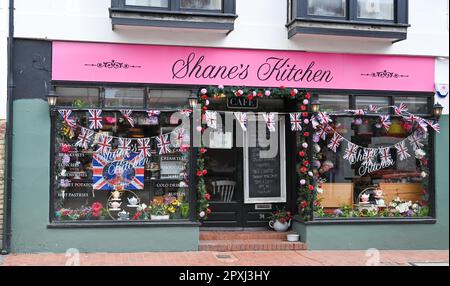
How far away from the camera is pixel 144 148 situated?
1030cm

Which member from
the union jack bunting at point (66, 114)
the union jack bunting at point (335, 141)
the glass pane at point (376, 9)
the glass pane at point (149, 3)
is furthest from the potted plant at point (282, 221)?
the glass pane at point (149, 3)

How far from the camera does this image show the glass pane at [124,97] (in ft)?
33.1

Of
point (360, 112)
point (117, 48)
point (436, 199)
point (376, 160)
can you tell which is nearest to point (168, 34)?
point (117, 48)

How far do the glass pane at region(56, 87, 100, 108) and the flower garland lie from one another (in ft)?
6.10

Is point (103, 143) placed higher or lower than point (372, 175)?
higher

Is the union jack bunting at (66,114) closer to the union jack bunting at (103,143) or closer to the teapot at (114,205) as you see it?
the union jack bunting at (103,143)

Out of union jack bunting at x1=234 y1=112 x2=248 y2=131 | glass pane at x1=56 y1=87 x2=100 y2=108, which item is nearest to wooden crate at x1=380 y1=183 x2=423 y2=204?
union jack bunting at x1=234 y1=112 x2=248 y2=131

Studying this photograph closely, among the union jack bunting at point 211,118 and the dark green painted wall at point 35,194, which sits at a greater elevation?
the union jack bunting at point 211,118

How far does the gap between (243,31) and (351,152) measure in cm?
306

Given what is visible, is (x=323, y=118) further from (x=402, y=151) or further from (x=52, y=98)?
(x=52, y=98)

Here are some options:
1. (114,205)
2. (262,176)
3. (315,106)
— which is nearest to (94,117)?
(114,205)

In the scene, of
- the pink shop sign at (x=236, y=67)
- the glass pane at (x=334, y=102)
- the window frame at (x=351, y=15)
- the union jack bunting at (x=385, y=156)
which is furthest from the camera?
the union jack bunting at (x=385, y=156)

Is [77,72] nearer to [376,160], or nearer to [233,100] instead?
[233,100]

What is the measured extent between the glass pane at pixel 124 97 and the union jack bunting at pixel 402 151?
195 inches
